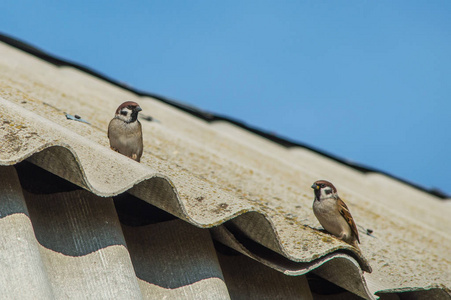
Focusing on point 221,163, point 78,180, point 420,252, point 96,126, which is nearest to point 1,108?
point 78,180

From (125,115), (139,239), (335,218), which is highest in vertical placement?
(125,115)

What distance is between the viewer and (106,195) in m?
2.30

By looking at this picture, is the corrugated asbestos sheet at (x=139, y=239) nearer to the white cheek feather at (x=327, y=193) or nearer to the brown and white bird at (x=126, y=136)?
the brown and white bird at (x=126, y=136)

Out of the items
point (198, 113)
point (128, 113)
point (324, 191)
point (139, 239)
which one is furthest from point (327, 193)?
point (198, 113)

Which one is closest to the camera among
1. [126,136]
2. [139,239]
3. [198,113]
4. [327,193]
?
[139,239]

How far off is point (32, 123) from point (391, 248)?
260cm

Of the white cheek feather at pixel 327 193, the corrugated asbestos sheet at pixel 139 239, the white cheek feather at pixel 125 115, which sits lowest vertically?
the corrugated asbestos sheet at pixel 139 239

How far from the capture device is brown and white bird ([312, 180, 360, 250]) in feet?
13.0

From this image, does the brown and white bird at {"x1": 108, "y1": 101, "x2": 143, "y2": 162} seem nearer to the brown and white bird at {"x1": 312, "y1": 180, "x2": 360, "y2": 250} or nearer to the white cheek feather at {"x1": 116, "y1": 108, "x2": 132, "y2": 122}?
the white cheek feather at {"x1": 116, "y1": 108, "x2": 132, "y2": 122}

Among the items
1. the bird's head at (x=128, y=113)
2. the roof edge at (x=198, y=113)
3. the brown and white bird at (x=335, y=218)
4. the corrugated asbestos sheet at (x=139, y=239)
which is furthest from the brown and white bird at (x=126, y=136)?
the roof edge at (x=198, y=113)

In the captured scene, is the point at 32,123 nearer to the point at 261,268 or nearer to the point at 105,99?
the point at 261,268

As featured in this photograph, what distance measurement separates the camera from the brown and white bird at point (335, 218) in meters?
3.97

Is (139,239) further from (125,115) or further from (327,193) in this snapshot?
(327,193)

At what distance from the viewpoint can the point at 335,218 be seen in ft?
13.0
